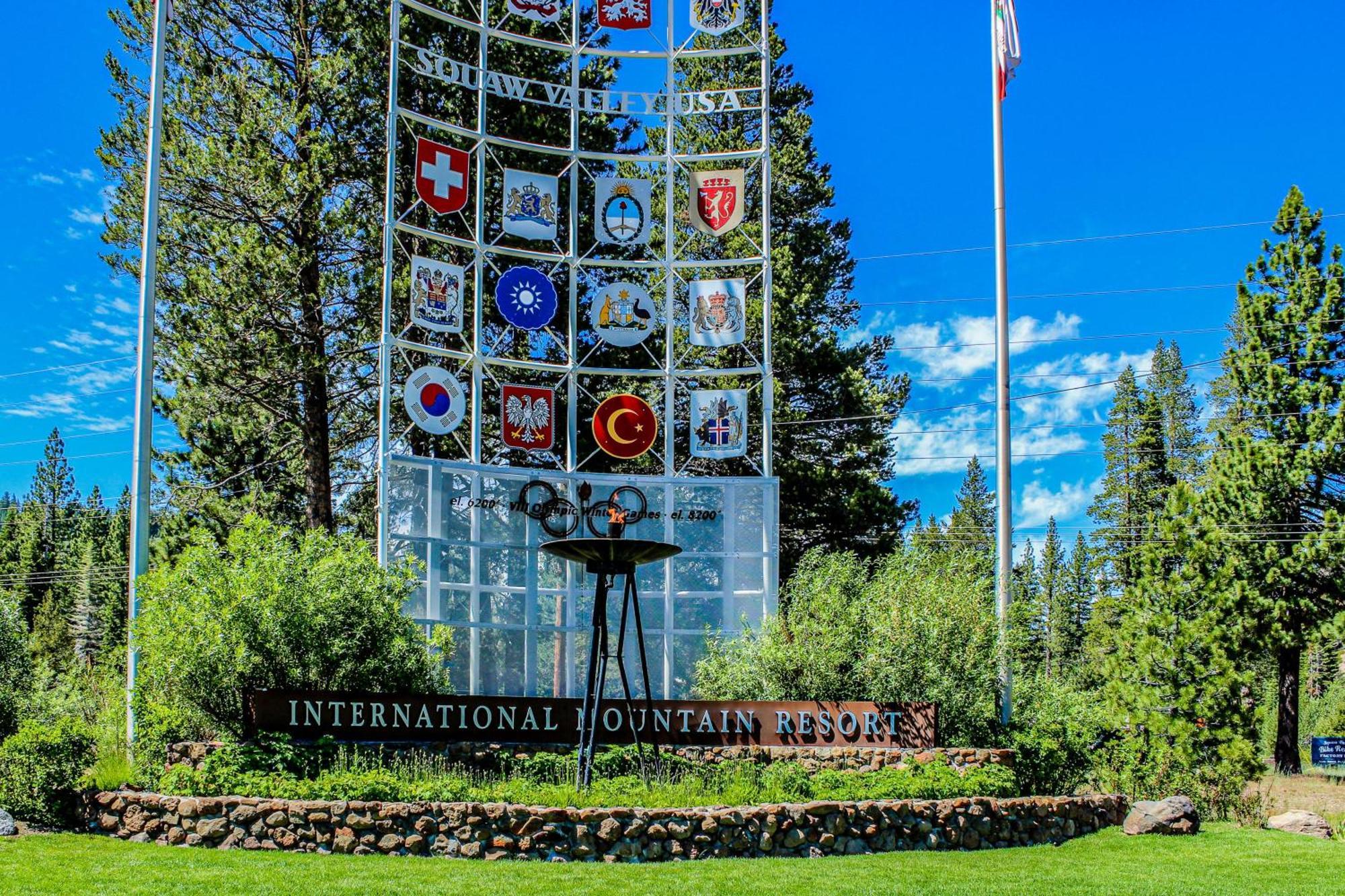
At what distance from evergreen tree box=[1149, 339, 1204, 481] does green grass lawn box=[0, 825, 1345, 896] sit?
129ft

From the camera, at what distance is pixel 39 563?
6272cm

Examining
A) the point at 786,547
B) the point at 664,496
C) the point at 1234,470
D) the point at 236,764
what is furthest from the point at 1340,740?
the point at 236,764

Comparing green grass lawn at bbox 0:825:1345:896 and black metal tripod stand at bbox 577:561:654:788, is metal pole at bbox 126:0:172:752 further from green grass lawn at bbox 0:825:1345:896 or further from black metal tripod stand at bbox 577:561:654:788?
black metal tripod stand at bbox 577:561:654:788

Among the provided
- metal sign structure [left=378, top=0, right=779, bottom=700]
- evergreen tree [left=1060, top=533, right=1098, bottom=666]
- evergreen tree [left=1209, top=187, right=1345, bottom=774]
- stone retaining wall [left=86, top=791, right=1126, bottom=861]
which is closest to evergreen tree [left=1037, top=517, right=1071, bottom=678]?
evergreen tree [left=1060, top=533, right=1098, bottom=666]

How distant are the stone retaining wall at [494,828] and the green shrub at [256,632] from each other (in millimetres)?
2241

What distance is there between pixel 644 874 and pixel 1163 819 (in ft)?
25.9

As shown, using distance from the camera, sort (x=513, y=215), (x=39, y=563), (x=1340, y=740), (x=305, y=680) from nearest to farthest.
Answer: (x=305, y=680)
(x=513, y=215)
(x=1340, y=740)
(x=39, y=563)

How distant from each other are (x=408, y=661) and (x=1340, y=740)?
2648 centimetres

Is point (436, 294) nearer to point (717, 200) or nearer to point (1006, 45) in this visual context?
point (717, 200)

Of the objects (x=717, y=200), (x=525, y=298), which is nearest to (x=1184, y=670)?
(x=717, y=200)

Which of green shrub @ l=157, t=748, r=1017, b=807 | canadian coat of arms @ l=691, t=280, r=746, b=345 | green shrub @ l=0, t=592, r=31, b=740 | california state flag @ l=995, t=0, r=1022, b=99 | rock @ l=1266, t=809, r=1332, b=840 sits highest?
california state flag @ l=995, t=0, r=1022, b=99

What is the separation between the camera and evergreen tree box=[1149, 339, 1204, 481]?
51.0m

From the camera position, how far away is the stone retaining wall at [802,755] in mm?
16078

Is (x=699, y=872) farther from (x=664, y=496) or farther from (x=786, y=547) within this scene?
(x=786, y=547)
